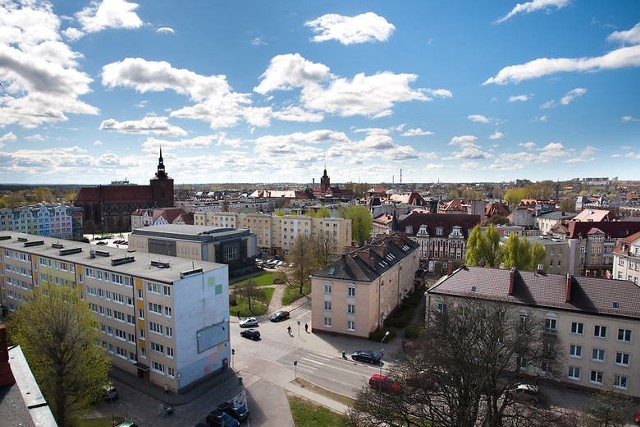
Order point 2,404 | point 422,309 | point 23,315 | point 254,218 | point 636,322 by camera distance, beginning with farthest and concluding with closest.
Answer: point 254,218 → point 422,309 → point 636,322 → point 23,315 → point 2,404

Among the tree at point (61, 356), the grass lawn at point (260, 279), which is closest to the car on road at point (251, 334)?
the tree at point (61, 356)

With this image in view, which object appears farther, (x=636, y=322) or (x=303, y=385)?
(x=303, y=385)

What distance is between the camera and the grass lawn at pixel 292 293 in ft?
171

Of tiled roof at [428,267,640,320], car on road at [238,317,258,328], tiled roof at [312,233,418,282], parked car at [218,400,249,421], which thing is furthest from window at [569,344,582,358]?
car on road at [238,317,258,328]

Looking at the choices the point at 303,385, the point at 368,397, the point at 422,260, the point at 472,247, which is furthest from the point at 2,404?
the point at 422,260

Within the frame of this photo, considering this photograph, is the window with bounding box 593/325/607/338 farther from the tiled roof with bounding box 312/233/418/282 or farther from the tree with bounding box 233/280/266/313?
the tree with bounding box 233/280/266/313

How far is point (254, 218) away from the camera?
89.0 m

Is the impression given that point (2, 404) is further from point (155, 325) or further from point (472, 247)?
point (472, 247)

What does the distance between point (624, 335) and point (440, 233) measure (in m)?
46.3

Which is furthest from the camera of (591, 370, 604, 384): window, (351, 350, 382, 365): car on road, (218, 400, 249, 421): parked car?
(351, 350, 382, 365): car on road

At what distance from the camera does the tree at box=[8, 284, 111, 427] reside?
78.3ft

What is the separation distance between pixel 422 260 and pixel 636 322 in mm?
46497

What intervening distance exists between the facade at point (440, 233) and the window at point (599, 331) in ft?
139

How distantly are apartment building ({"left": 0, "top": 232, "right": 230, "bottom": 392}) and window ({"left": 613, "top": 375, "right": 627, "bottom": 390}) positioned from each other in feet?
95.0
